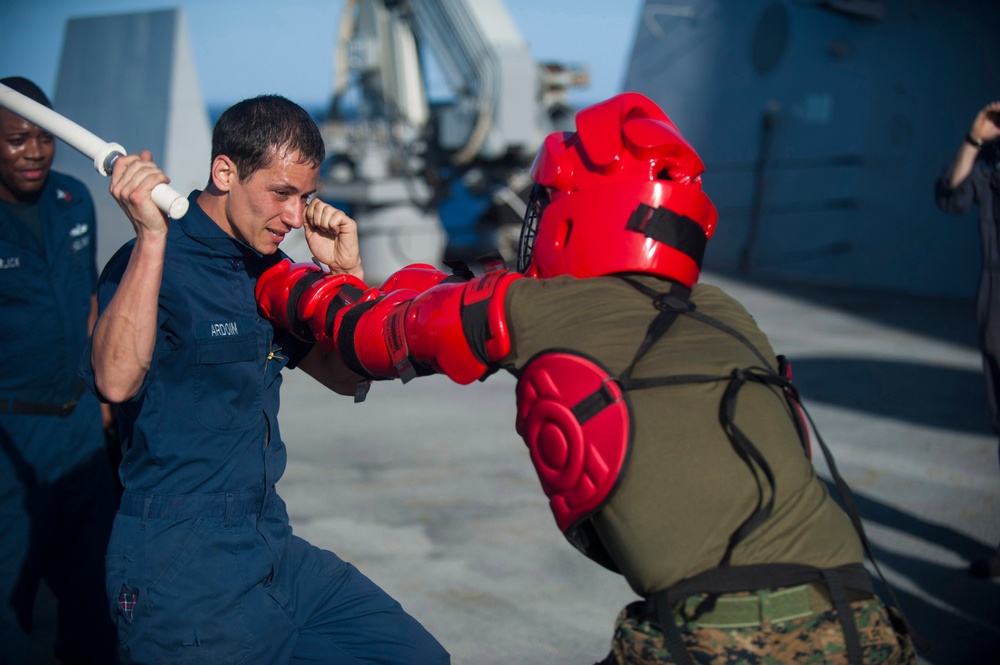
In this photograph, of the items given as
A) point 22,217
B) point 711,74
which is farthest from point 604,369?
point 711,74

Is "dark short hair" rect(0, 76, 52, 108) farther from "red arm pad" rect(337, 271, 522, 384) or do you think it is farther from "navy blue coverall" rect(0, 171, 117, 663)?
"red arm pad" rect(337, 271, 522, 384)

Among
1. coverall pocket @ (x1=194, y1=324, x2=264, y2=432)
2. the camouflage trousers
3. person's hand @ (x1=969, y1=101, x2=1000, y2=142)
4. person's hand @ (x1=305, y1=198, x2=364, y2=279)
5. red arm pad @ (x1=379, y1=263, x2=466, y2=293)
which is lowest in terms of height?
the camouflage trousers

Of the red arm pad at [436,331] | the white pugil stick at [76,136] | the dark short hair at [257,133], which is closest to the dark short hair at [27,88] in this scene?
the white pugil stick at [76,136]

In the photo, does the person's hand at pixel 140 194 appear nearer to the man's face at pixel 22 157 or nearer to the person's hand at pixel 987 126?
the man's face at pixel 22 157

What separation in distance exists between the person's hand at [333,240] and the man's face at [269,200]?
1.02ft

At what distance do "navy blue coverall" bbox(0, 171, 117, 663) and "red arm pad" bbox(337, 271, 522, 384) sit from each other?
4.11 ft

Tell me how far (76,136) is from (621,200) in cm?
Result: 113

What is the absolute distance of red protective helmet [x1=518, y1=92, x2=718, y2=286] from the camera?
1.78 m

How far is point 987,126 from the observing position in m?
3.86

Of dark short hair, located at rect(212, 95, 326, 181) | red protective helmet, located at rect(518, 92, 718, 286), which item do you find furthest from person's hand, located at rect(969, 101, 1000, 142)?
dark short hair, located at rect(212, 95, 326, 181)

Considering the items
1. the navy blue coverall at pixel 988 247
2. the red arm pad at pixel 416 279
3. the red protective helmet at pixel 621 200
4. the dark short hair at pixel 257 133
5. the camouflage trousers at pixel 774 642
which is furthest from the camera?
the navy blue coverall at pixel 988 247

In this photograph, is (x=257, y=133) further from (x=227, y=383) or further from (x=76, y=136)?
(x=227, y=383)

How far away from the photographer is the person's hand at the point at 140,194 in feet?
5.50

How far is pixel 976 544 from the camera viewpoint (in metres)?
4.17
